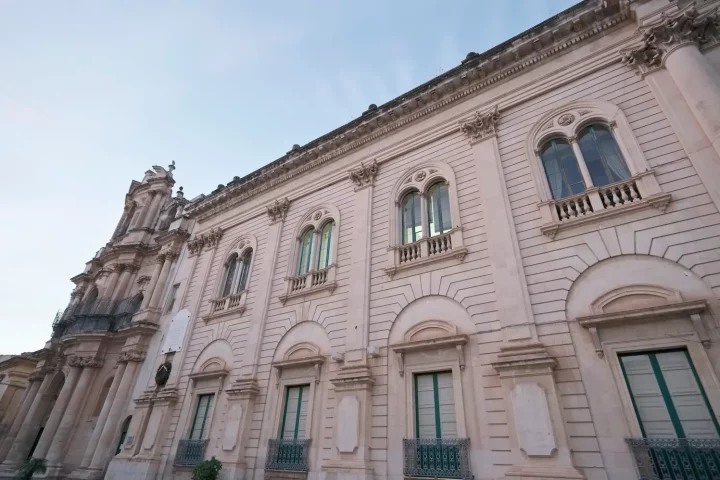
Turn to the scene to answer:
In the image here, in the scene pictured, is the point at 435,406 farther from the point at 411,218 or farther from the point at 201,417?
the point at 201,417

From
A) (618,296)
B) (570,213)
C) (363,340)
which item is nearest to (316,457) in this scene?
(363,340)

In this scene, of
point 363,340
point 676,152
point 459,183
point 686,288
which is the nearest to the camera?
point 686,288

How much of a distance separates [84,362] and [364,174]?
16.9 m

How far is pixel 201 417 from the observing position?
13133mm

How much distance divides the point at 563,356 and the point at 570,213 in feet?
10.9

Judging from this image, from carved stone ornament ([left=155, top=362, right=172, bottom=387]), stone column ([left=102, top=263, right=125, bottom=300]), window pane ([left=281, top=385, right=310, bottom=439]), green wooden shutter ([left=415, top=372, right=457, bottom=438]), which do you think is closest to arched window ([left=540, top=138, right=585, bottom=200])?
green wooden shutter ([left=415, top=372, right=457, bottom=438])

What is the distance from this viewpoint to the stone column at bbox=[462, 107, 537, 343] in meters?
8.34

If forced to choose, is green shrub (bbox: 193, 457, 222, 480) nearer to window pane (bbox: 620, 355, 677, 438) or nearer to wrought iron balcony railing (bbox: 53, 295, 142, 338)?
window pane (bbox: 620, 355, 677, 438)

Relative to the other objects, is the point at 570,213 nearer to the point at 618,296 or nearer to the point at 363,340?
the point at 618,296

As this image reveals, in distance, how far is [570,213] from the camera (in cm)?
881

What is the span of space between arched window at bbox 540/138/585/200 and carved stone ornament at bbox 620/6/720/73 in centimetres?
253

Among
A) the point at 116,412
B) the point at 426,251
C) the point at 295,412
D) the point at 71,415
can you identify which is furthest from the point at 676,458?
the point at 71,415

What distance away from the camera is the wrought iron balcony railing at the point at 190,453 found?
1202 cm

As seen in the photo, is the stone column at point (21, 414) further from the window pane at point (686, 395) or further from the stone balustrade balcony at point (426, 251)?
the window pane at point (686, 395)
